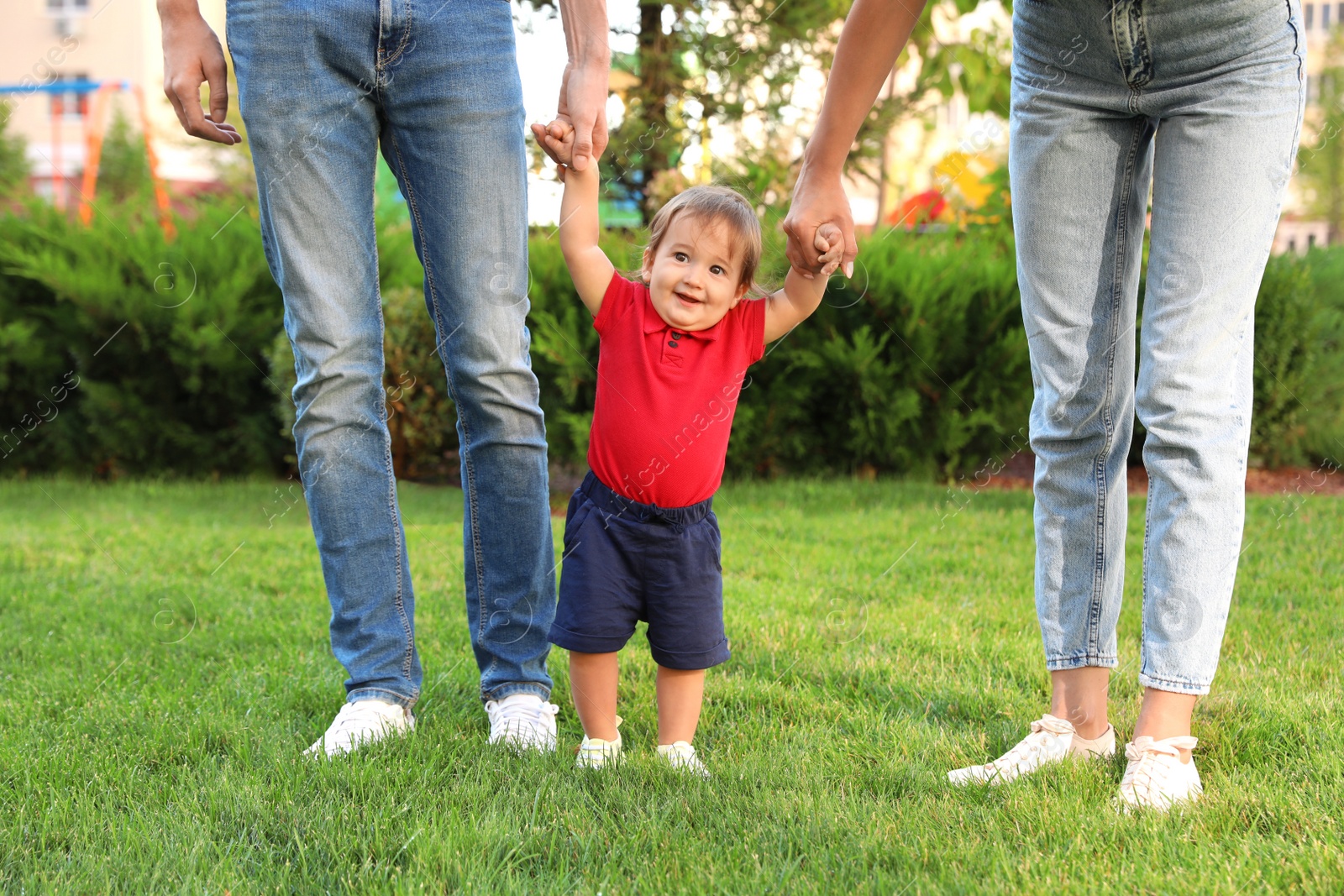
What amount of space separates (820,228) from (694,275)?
261 millimetres

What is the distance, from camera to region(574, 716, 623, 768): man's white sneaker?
2.08 metres

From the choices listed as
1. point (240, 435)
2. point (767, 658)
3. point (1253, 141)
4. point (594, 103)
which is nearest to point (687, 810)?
point (767, 658)

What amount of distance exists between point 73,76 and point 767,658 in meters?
34.4

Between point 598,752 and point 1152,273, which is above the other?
point 1152,273

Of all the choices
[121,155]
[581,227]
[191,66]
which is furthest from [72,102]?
[581,227]

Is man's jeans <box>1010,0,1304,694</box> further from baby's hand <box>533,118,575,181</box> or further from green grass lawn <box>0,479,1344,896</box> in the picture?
baby's hand <box>533,118,575,181</box>

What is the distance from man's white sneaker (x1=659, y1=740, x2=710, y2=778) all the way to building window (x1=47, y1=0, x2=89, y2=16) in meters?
36.9

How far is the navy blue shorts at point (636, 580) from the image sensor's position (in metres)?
2.14

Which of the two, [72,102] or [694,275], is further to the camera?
[72,102]

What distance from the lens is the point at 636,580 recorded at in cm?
216

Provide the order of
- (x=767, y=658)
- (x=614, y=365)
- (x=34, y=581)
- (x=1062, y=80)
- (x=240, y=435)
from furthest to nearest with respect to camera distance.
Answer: (x=240, y=435) < (x=34, y=581) < (x=767, y=658) < (x=614, y=365) < (x=1062, y=80)

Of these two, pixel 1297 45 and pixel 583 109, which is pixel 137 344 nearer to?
pixel 583 109

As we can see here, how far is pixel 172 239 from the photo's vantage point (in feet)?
23.0

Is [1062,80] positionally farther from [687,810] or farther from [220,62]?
[220,62]
